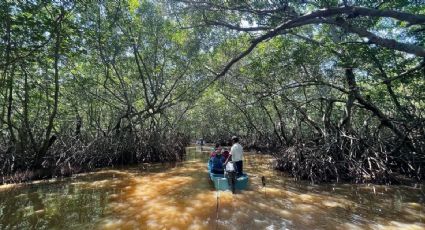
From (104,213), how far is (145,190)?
78.4 inches

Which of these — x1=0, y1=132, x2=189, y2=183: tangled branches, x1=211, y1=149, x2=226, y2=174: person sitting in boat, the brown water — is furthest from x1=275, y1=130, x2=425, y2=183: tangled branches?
x1=0, y1=132, x2=189, y2=183: tangled branches

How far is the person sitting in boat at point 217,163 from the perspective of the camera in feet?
→ 26.3

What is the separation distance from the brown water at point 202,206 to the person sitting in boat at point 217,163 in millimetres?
494

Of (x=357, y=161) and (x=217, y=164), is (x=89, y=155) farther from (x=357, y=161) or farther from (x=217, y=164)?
(x=357, y=161)

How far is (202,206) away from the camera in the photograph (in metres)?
5.92

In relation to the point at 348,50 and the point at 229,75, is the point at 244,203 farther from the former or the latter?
the point at 229,75

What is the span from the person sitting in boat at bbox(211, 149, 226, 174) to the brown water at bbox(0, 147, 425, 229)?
494 millimetres

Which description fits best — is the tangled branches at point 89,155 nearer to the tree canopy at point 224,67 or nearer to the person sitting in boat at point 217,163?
the tree canopy at point 224,67

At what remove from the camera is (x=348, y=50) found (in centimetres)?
727

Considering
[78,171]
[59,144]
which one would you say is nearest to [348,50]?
[78,171]

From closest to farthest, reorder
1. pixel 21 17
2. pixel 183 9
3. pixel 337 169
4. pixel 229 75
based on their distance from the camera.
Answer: pixel 21 17 → pixel 183 9 → pixel 337 169 → pixel 229 75

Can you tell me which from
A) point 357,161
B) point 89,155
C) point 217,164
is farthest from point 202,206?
point 89,155

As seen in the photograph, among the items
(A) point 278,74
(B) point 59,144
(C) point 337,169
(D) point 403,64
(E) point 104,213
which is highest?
(A) point 278,74

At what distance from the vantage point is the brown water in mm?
4910
